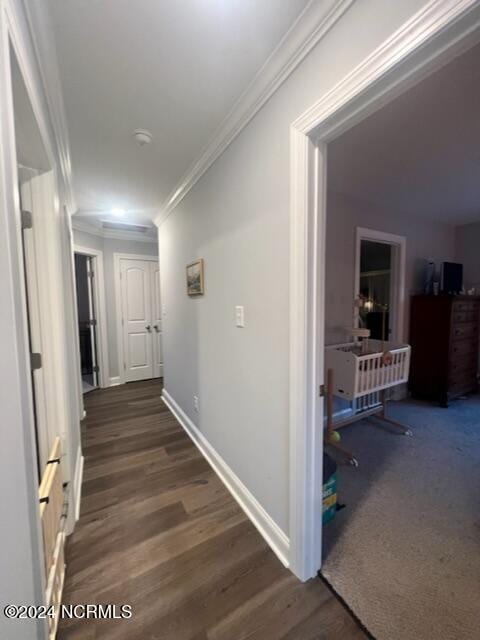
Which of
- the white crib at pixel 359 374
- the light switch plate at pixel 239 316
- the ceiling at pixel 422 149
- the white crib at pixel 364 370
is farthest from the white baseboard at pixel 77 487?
the ceiling at pixel 422 149

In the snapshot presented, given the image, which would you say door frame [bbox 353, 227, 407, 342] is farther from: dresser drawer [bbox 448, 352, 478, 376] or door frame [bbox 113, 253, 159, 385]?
door frame [bbox 113, 253, 159, 385]

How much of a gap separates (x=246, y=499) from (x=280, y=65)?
2.32 m

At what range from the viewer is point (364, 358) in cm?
232

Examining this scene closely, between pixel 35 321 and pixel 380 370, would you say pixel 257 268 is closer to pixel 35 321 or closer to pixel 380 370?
pixel 35 321

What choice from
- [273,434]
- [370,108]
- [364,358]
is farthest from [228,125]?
[364,358]

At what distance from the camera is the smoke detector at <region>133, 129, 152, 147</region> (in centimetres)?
168

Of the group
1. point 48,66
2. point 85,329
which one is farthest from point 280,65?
point 85,329

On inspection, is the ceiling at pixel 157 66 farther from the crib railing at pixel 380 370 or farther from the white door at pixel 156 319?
the white door at pixel 156 319

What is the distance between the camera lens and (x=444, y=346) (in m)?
3.28

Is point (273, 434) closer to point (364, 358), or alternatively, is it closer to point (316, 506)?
point (316, 506)

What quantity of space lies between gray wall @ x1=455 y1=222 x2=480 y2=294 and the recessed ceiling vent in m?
→ 4.63

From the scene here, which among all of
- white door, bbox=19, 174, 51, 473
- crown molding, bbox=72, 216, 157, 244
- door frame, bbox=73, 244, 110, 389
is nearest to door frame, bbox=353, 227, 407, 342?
white door, bbox=19, 174, 51, 473

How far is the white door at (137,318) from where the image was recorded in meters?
4.29

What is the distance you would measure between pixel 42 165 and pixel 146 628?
2.17 meters
